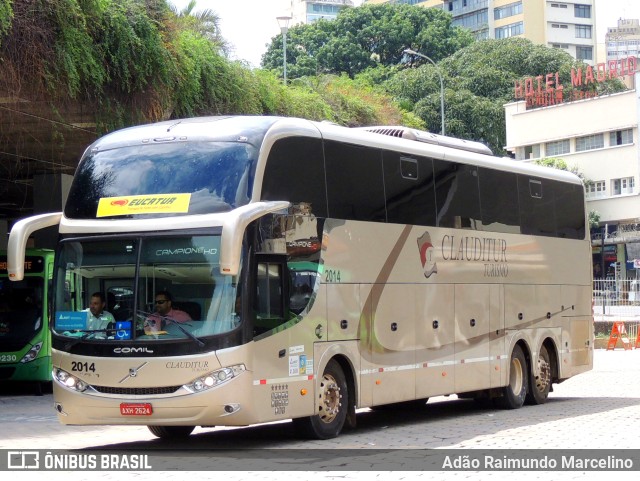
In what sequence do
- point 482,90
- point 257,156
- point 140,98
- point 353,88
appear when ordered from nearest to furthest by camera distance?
point 257,156, point 140,98, point 353,88, point 482,90

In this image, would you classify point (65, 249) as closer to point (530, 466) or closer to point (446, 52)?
point (530, 466)

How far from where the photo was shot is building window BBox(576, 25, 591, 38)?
130m

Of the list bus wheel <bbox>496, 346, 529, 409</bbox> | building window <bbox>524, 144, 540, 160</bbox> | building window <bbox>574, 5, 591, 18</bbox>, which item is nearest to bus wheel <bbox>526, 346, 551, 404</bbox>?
bus wheel <bbox>496, 346, 529, 409</bbox>

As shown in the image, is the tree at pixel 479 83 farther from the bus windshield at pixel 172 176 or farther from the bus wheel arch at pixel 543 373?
the bus windshield at pixel 172 176

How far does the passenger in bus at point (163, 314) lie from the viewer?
13102 mm

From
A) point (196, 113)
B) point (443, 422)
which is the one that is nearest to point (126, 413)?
point (443, 422)

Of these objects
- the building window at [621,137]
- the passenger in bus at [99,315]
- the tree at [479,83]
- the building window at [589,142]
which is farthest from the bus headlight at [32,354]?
the tree at [479,83]

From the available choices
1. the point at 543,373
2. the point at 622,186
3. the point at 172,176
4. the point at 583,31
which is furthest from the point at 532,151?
the point at 172,176

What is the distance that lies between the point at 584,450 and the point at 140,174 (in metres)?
5.60

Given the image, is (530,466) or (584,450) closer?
(530,466)

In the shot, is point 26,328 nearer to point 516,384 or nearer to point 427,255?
point 516,384

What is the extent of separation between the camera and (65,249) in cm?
1381

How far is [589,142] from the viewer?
250 ft

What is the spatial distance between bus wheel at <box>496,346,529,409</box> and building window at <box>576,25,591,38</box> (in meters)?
114
